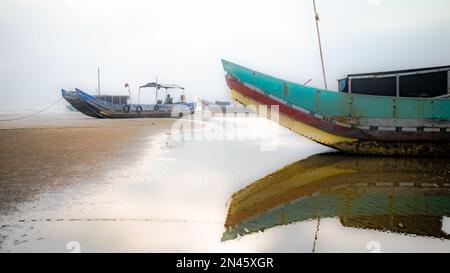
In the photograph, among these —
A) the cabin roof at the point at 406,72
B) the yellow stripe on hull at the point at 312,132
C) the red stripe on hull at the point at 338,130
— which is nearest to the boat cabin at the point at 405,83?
the cabin roof at the point at 406,72

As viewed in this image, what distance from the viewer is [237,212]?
3947 millimetres

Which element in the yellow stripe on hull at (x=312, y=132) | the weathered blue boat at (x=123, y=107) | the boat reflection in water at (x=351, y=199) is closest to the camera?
the boat reflection in water at (x=351, y=199)

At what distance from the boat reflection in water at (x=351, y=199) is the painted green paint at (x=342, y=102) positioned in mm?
1804

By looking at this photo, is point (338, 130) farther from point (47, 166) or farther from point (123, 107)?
point (123, 107)

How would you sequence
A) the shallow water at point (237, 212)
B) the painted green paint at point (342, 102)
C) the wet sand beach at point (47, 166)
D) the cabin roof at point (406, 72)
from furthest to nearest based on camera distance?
the cabin roof at point (406, 72) → the painted green paint at point (342, 102) → the wet sand beach at point (47, 166) → the shallow water at point (237, 212)

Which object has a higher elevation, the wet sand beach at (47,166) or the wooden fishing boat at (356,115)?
the wooden fishing boat at (356,115)

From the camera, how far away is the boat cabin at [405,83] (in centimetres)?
871

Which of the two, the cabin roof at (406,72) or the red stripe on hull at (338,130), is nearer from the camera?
the red stripe on hull at (338,130)

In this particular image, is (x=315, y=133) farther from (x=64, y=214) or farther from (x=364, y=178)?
(x=64, y=214)

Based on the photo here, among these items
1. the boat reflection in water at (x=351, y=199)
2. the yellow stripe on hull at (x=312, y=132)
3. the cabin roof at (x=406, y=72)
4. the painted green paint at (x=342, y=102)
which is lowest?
the boat reflection in water at (x=351, y=199)

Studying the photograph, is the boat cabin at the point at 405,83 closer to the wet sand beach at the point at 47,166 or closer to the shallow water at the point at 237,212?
the shallow water at the point at 237,212
